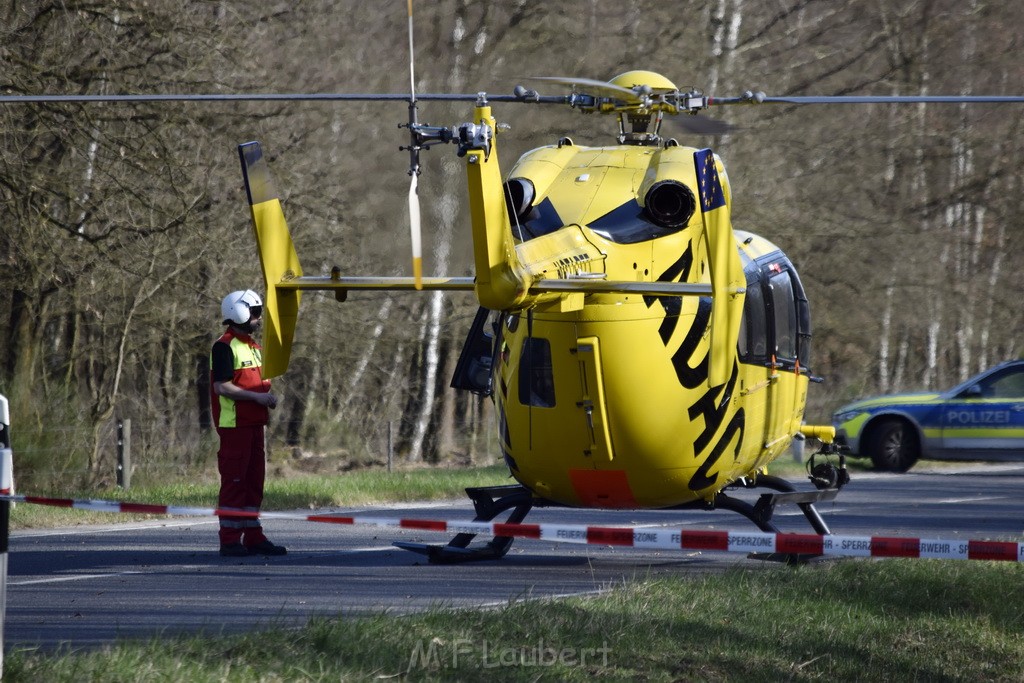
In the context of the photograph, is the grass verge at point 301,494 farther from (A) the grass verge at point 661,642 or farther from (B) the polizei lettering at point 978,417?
(B) the polizei lettering at point 978,417

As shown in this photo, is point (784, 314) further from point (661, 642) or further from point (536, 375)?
point (661, 642)

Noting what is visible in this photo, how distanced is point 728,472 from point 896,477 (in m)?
12.1

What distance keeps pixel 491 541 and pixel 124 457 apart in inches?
323

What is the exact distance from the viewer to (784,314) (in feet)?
34.6

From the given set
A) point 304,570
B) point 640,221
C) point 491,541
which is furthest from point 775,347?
point 304,570

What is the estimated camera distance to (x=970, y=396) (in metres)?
21.5

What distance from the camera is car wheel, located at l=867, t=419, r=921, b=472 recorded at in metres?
21.8

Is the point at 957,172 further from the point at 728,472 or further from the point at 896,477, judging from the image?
the point at 728,472

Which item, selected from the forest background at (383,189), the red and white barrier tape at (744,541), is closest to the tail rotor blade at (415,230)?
the red and white barrier tape at (744,541)

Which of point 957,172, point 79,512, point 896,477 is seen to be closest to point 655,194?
point 79,512

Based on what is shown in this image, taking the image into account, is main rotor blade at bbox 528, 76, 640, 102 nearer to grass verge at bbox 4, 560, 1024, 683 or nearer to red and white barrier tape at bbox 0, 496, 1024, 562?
red and white barrier tape at bbox 0, 496, 1024, 562

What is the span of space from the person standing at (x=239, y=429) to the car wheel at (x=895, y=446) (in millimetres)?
13643

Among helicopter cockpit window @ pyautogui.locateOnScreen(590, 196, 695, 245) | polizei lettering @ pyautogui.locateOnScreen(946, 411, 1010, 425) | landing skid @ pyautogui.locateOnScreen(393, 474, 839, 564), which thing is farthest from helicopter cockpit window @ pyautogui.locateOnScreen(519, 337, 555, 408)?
polizei lettering @ pyautogui.locateOnScreen(946, 411, 1010, 425)

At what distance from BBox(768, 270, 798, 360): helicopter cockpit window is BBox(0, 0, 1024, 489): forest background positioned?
9.29m
